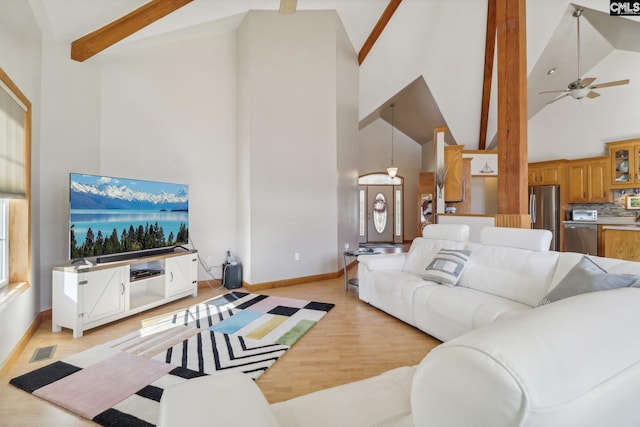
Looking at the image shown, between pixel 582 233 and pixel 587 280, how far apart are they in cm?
562

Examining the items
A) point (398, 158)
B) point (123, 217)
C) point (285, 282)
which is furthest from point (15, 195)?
point (398, 158)

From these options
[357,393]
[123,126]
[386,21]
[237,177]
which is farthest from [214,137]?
[357,393]

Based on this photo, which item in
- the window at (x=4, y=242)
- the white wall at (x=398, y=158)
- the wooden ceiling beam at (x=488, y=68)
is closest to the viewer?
the window at (x=4, y=242)

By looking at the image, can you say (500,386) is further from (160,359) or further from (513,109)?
(513,109)

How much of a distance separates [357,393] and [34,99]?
12.4 ft

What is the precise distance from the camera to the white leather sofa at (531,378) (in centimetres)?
43

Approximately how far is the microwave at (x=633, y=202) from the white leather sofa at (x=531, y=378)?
7.39 meters

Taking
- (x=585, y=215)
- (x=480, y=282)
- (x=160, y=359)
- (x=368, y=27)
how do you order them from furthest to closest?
(x=585, y=215) → (x=368, y=27) → (x=480, y=282) → (x=160, y=359)

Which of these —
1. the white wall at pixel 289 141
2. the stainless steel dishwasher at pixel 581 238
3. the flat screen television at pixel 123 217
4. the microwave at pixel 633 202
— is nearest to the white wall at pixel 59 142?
the flat screen television at pixel 123 217

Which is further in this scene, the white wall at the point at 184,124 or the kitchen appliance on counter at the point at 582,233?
the kitchen appliance on counter at the point at 582,233

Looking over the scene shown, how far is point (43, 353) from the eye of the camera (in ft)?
7.94

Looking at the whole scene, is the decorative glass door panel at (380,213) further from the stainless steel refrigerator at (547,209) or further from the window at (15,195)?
the window at (15,195)

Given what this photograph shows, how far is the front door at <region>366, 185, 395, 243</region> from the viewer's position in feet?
31.4

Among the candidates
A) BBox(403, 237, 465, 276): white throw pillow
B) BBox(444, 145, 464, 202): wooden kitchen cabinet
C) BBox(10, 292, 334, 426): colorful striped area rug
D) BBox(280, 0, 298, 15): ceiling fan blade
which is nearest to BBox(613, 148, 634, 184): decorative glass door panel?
BBox(444, 145, 464, 202): wooden kitchen cabinet
